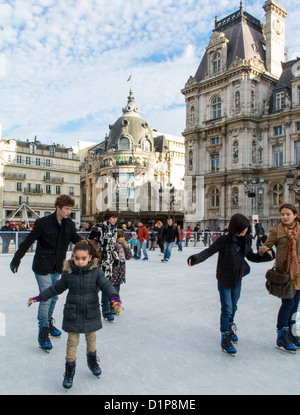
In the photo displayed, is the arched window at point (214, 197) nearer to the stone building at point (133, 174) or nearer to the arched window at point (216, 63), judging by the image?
the arched window at point (216, 63)

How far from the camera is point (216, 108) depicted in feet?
121

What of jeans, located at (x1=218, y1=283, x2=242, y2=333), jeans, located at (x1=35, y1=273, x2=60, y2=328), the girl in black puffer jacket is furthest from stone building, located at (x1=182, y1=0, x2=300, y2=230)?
A: the girl in black puffer jacket

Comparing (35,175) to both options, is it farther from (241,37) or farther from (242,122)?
(241,37)

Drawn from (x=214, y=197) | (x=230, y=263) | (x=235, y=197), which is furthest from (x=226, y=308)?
(x=214, y=197)

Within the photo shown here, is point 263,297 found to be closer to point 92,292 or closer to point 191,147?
point 92,292

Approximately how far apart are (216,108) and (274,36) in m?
9.48

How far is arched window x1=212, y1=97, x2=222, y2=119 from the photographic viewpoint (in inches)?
1441

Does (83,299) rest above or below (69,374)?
above

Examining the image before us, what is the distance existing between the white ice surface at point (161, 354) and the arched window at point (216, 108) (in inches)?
1265

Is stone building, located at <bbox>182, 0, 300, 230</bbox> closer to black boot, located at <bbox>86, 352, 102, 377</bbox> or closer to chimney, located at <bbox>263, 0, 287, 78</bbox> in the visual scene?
chimney, located at <bbox>263, 0, 287, 78</bbox>

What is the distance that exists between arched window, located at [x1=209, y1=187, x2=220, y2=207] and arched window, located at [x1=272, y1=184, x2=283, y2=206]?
5.47 meters

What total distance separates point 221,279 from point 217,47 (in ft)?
123

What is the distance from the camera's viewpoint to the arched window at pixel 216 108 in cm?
3660
